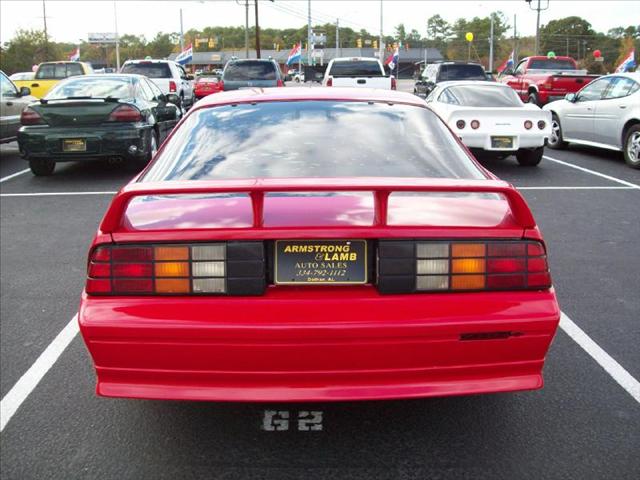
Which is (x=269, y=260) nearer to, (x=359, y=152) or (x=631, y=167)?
(x=359, y=152)

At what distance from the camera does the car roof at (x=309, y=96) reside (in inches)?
148

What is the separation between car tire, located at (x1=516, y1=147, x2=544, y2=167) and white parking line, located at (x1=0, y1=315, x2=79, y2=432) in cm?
832

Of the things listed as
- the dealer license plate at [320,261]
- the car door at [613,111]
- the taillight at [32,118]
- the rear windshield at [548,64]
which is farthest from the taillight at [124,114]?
the rear windshield at [548,64]

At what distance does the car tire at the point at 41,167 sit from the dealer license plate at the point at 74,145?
80 centimetres

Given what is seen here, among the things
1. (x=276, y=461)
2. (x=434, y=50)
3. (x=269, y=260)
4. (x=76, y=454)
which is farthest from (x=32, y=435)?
(x=434, y=50)

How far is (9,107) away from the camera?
11.7 m

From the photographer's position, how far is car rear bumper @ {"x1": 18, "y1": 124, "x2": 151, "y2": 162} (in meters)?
9.49

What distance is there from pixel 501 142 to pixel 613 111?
230cm

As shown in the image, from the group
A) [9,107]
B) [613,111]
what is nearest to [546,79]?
[613,111]

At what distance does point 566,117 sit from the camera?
42.2ft

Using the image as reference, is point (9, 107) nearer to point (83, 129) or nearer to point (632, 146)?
point (83, 129)

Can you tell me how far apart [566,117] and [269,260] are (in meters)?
11.6

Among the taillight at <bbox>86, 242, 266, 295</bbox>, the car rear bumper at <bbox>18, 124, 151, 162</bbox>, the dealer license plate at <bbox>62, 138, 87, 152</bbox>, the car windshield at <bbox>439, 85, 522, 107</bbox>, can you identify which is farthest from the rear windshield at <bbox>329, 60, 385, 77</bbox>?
the taillight at <bbox>86, 242, 266, 295</bbox>

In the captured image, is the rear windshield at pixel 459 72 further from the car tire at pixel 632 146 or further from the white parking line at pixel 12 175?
the white parking line at pixel 12 175
